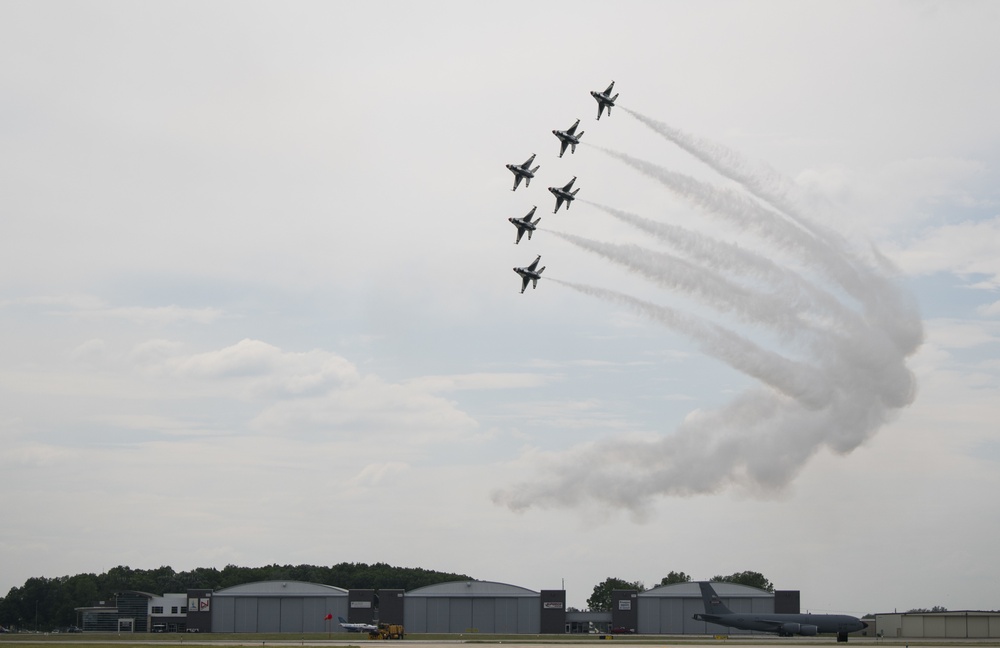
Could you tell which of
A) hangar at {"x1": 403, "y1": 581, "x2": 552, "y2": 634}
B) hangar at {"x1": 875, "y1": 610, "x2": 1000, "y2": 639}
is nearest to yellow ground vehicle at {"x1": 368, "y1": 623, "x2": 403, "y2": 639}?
hangar at {"x1": 403, "y1": 581, "x2": 552, "y2": 634}

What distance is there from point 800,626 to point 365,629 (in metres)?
46.7

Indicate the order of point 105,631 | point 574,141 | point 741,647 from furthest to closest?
point 105,631
point 574,141
point 741,647

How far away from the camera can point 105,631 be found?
140 m

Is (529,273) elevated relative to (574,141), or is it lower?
lower

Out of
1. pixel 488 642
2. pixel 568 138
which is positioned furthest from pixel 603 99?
pixel 488 642

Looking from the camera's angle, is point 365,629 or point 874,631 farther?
point 874,631

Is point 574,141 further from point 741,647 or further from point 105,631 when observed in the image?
point 105,631

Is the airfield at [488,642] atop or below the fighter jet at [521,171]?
below

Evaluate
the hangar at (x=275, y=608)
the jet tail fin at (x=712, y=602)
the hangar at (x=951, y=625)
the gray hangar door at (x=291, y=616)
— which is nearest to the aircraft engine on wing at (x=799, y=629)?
the jet tail fin at (x=712, y=602)

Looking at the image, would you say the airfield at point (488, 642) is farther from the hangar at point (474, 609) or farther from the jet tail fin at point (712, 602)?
the hangar at point (474, 609)

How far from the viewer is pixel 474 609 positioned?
5162 inches

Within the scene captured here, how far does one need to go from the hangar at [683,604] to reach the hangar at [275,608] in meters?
36.0

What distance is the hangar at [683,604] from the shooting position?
128 metres

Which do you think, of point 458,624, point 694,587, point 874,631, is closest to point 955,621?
point 874,631
